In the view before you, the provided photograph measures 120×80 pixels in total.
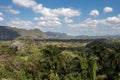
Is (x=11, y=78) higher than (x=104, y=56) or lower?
lower

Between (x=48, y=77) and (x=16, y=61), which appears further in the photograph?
(x=16, y=61)

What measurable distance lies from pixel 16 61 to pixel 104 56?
98.7ft

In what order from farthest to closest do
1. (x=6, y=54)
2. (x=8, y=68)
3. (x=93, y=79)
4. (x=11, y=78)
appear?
(x=6, y=54), (x=8, y=68), (x=11, y=78), (x=93, y=79)

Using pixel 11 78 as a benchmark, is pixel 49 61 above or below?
above

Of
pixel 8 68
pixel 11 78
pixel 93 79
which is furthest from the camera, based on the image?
pixel 8 68

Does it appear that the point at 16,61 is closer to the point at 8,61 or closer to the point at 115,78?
the point at 8,61

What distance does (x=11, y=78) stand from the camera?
65.2m

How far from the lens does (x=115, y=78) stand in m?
62.1

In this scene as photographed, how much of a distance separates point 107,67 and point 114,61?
8.54ft

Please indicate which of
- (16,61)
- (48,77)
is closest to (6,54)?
(16,61)

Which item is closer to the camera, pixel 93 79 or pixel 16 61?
pixel 93 79

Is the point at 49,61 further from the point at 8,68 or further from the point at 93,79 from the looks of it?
the point at 8,68

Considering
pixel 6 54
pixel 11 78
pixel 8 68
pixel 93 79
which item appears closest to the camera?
pixel 93 79

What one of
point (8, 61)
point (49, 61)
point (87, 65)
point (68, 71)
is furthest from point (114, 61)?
point (8, 61)
